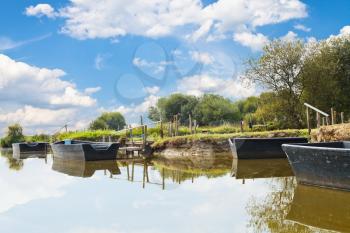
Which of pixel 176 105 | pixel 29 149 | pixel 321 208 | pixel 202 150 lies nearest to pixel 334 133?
pixel 202 150

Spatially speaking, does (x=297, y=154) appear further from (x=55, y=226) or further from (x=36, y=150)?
(x=36, y=150)

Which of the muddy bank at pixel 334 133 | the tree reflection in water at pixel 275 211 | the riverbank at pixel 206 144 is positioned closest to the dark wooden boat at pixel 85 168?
the riverbank at pixel 206 144

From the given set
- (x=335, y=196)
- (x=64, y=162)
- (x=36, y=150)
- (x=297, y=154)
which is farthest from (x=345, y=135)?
(x=36, y=150)

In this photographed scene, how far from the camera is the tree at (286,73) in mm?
31875

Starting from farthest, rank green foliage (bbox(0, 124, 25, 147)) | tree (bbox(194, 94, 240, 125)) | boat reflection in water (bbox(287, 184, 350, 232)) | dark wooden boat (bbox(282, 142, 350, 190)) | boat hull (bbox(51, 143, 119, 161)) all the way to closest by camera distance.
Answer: tree (bbox(194, 94, 240, 125))
green foliage (bbox(0, 124, 25, 147))
boat hull (bbox(51, 143, 119, 161))
dark wooden boat (bbox(282, 142, 350, 190))
boat reflection in water (bbox(287, 184, 350, 232))

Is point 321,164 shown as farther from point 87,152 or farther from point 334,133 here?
point 87,152

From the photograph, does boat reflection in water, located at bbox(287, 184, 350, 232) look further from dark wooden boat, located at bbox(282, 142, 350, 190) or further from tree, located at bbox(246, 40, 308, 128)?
tree, located at bbox(246, 40, 308, 128)

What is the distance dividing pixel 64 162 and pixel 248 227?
1706 centimetres

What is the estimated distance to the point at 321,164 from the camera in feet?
30.4

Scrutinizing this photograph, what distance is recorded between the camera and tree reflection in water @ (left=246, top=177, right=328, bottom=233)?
20.7ft

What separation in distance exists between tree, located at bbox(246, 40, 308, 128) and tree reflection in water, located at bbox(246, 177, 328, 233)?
869 inches

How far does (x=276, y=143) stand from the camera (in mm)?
18656

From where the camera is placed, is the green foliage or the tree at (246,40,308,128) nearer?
the tree at (246,40,308,128)

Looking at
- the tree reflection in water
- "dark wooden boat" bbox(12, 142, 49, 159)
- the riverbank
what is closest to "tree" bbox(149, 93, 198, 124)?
"dark wooden boat" bbox(12, 142, 49, 159)
